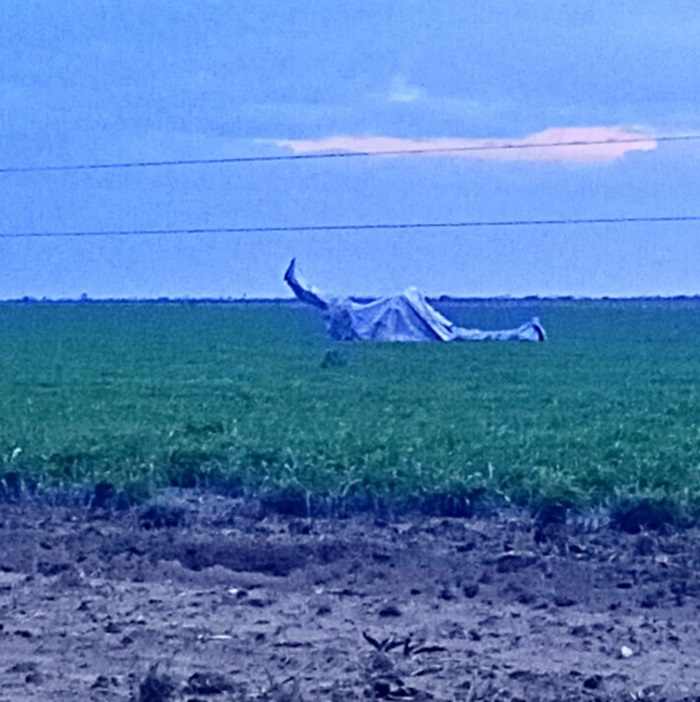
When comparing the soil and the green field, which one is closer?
the soil

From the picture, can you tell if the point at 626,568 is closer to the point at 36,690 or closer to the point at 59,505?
the point at 36,690

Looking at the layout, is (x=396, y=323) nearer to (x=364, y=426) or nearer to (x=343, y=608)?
(x=364, y=426)

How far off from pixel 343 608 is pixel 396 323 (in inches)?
2124

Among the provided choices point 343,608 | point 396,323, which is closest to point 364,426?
point 343,608

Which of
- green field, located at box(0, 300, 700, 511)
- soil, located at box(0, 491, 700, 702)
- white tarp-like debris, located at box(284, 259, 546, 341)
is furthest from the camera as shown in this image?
white tarp-like debris, located at box(284, 259, 546, 341)

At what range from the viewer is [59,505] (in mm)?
12164

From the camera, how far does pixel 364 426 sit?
17.5 meters

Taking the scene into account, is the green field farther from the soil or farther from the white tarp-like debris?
the white tarp-like debris

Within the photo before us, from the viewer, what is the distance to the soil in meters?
6.68

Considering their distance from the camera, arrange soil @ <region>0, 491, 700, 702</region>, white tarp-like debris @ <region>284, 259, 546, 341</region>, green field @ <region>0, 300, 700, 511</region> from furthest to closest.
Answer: white tarp-like debris @ <region>284, 259, 546, 341</region>, green field @ <region>0, 300, 700, 511</region>, soil @ <region>0, 491, 700, 702</region>

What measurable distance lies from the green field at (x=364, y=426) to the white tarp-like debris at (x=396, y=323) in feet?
62.1

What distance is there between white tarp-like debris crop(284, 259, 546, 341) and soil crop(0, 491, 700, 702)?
47.1m

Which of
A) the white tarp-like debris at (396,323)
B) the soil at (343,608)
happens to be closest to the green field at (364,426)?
the soil at (343,608)

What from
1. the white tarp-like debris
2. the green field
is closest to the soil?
the green field
